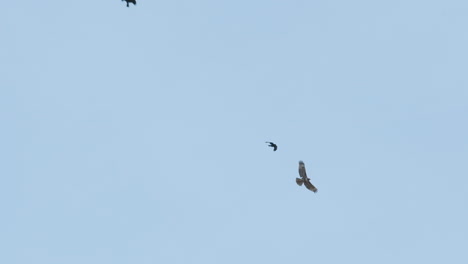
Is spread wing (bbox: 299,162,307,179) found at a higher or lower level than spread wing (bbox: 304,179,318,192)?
higher

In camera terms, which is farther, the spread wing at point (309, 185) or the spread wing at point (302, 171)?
the spread wing at point (309, 185)

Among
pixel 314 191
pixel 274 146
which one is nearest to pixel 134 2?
pixel 274 146

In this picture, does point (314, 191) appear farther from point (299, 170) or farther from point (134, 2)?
point (134, 2)

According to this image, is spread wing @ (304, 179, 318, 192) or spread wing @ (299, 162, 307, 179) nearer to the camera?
spread wing @ (299, 162, 307, 179)

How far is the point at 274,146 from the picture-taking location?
101m

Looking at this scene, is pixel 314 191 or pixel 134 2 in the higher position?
pixel 134 2

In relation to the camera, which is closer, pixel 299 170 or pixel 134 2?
pixel 134 2

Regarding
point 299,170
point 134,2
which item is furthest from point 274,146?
point 134,2

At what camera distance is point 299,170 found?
100500 millimetres

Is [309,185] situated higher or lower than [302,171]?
lower

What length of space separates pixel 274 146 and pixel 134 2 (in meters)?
32.2

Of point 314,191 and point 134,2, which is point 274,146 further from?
point 134,2

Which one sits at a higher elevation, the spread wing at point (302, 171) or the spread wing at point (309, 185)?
the spread wing at point (302, 171)

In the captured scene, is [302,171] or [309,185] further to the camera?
[309,185]
